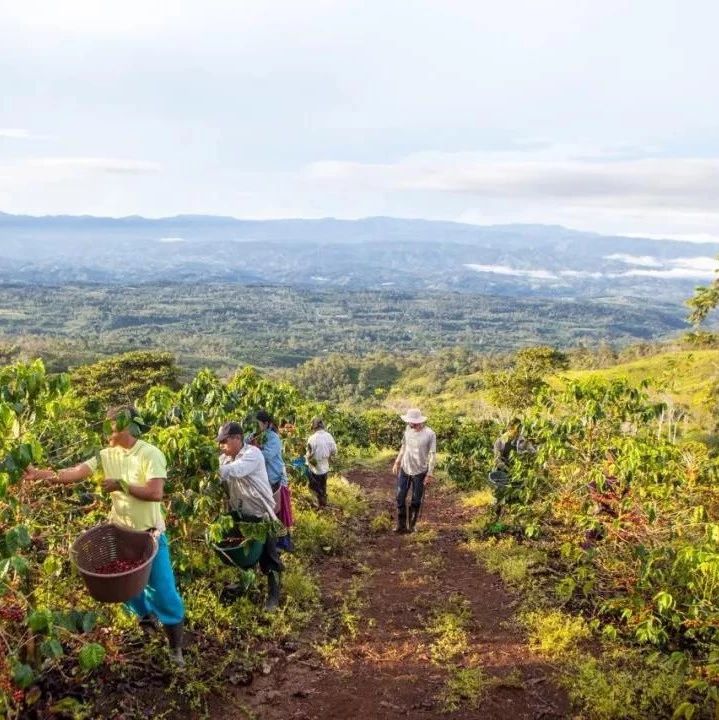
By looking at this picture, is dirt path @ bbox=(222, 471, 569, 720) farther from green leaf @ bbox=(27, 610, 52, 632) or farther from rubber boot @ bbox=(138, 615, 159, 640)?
green leaf @ bbox=(27, 610, 52, 632)

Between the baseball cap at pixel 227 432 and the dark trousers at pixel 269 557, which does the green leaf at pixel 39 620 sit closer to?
the baseball cap at pixel 227 432

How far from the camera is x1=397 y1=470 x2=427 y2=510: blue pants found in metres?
8.16

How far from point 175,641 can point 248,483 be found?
47.7 inches

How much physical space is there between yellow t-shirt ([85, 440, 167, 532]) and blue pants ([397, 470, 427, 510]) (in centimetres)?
438

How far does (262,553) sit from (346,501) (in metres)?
5.10

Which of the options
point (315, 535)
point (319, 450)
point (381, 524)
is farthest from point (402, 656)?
point (319, 450)

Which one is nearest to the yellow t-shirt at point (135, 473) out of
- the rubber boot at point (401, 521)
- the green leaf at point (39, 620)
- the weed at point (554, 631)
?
the green leaf at point (39, 620)

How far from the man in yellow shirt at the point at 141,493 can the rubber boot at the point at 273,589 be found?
119 centimetres

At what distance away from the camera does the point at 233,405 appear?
Result: 6781 millimetres

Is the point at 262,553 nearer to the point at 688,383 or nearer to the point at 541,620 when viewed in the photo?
the point at 541,620

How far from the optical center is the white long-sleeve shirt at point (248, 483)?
4962 mm

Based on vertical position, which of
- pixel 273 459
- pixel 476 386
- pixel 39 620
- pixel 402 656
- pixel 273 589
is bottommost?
pixel 476 386

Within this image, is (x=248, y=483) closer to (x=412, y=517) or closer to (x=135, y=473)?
(x=135, y=473)

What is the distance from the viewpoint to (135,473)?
4.11m
